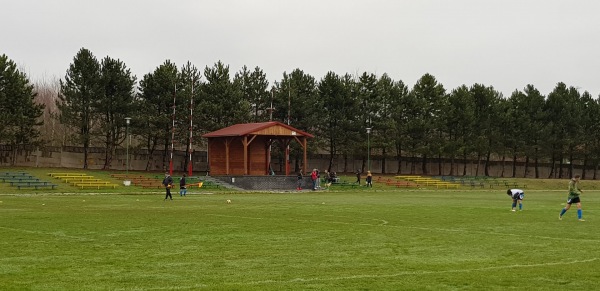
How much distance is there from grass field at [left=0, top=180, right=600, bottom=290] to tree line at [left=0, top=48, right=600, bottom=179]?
45.5 meters

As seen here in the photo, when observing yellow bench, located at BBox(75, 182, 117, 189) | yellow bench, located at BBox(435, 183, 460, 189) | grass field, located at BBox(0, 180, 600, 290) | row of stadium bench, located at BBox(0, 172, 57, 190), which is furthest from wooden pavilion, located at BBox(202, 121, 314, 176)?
grass field, located at BBox(0, 180, 600, 290)

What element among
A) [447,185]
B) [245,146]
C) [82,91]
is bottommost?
[447,185]

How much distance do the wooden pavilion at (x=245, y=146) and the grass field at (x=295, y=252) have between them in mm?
37055

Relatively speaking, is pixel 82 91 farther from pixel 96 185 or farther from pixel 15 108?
pixel 96 185

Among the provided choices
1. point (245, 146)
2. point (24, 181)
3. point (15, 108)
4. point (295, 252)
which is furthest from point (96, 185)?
point (295, 252)

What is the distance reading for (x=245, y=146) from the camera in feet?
209

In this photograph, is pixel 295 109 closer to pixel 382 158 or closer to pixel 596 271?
pixel 382 158

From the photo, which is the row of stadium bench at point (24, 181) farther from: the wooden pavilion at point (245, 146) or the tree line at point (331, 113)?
the wooden pavilion at point (245, 146)

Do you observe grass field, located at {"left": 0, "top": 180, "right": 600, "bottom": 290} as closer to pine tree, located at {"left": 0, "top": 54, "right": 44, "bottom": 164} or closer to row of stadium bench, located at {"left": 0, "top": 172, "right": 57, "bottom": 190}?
row of stadium bench, located at {"left": 0, "top": 172, "right": 57, "bottom": 190}

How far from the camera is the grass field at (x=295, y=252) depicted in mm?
12289

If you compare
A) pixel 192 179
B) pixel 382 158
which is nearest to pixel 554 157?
pixel 382 158

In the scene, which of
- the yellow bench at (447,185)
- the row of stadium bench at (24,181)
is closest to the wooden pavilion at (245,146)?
the yellow bench at (447,185)

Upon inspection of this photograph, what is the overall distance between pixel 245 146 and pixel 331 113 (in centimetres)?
2211

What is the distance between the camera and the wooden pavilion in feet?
212
